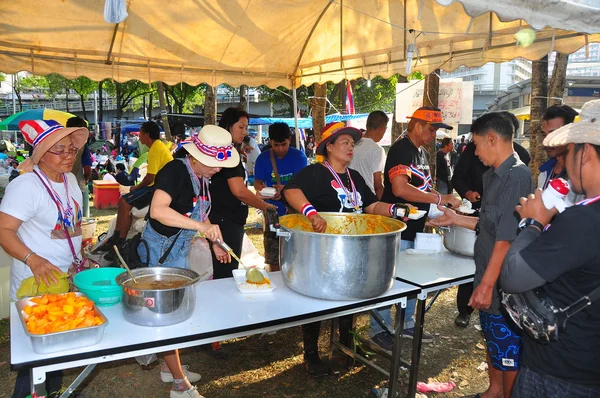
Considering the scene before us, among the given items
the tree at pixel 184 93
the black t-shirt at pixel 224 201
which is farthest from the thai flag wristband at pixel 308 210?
the tree at pixel 184 93

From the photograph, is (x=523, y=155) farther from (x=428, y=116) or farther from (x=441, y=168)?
(x=441, y=168)

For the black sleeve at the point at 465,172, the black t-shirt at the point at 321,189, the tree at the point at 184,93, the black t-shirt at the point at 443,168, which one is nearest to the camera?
the black t-shirt at the point at 321,189

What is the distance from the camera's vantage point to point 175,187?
7.89ft

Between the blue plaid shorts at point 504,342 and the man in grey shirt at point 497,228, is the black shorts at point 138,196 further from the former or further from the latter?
the blue plaid shorts at point 504,342

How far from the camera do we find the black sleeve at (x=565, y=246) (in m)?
1.35

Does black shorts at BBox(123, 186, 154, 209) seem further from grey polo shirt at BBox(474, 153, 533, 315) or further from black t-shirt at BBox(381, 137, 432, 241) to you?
grey polo shirt at BBox(474, 153, 533, 315)

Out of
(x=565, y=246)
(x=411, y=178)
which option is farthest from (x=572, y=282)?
(x=411, y=178)

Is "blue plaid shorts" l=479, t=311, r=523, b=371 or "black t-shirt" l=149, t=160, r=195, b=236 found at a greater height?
"black t-shirt" l=149, t=160, r=195, b=236

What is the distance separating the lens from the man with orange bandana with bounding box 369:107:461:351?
10.8 feet

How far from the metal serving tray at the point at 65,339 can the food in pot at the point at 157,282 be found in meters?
0.21

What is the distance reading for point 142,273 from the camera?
2.12 meters

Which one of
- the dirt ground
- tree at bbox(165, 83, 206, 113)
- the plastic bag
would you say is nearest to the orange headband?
the dirt ground

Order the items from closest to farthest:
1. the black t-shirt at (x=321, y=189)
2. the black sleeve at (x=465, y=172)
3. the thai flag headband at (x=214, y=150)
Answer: the thai flag headband at (x=214, y=150) → the black t-shirt at (x=321, y=189) → the black sleeve at (x=465, y=172)

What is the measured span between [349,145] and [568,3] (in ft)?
4.67
